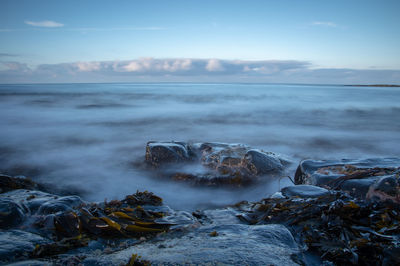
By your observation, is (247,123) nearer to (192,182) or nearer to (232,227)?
(192,182)

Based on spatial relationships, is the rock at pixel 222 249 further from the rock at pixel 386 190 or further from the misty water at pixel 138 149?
the misty water at pixel 138 149

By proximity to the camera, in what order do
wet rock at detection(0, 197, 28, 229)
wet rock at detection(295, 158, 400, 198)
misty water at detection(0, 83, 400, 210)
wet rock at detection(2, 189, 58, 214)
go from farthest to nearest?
1. misty water at detection(0, 83, 400, 210)
2. wet rock at detection(295, 158, 400, 198)
3. wet rock at detection(2, 189, 58, 214)
4. wet rock at detection(0, 197, 28, 229)

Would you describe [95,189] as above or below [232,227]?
below

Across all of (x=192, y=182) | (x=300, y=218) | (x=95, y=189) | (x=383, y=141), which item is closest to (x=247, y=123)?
(x=383, y=141)

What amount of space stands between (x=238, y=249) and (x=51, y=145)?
713 cm

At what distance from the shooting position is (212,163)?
4855 millimetres

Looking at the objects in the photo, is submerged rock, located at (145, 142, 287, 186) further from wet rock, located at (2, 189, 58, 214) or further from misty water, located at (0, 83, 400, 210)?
wet rock, located at (2, 189, 58, 214)

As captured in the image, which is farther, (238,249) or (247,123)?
(247,123)

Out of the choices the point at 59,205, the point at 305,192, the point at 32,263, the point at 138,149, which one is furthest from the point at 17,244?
the point at 138,149

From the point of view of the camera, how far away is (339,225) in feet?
7.03

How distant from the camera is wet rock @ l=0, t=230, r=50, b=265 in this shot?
1.70 meters

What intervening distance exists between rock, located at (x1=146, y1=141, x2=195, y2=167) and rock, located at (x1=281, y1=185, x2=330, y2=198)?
2368mm

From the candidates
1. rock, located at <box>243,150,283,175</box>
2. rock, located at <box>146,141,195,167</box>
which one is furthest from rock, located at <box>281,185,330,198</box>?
rock, located at <box>146,141,195,167</box>

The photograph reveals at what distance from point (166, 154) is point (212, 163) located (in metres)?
0.98
